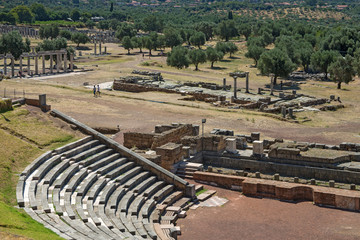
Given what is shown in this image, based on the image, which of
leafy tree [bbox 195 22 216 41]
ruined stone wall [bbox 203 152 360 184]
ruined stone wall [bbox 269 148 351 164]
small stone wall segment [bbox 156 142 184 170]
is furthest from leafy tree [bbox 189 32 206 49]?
small stone wall segment [bbox 156 142 184 170]

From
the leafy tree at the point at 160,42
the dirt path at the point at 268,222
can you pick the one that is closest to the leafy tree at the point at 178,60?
the leafy tree at the point at 160,42

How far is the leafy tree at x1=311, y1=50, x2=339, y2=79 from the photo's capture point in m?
108

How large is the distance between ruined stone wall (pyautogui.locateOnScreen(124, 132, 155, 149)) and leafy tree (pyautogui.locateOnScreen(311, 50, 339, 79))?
226 feet

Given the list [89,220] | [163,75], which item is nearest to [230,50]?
[163,75]

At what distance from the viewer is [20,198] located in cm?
2948

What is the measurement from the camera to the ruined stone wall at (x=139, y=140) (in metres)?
45.6

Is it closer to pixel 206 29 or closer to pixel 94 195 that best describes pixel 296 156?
pixel 94 195

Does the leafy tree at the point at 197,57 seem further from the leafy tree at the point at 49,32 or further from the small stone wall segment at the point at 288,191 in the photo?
the small stone wall segment at the point at 288,191

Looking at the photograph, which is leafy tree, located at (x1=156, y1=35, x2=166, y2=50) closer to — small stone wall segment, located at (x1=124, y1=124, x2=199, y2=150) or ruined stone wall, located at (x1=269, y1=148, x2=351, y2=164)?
small stone wall segment, located at (x1=124, y1=124, x2=199, y2=150)

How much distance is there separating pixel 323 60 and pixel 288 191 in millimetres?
75774

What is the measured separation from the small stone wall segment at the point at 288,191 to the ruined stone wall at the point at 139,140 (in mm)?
6660

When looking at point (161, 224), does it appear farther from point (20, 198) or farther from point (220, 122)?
point (220, 122)

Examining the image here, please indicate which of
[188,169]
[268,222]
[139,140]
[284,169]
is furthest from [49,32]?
Result: [268,222]

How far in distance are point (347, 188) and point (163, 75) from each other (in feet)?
225
